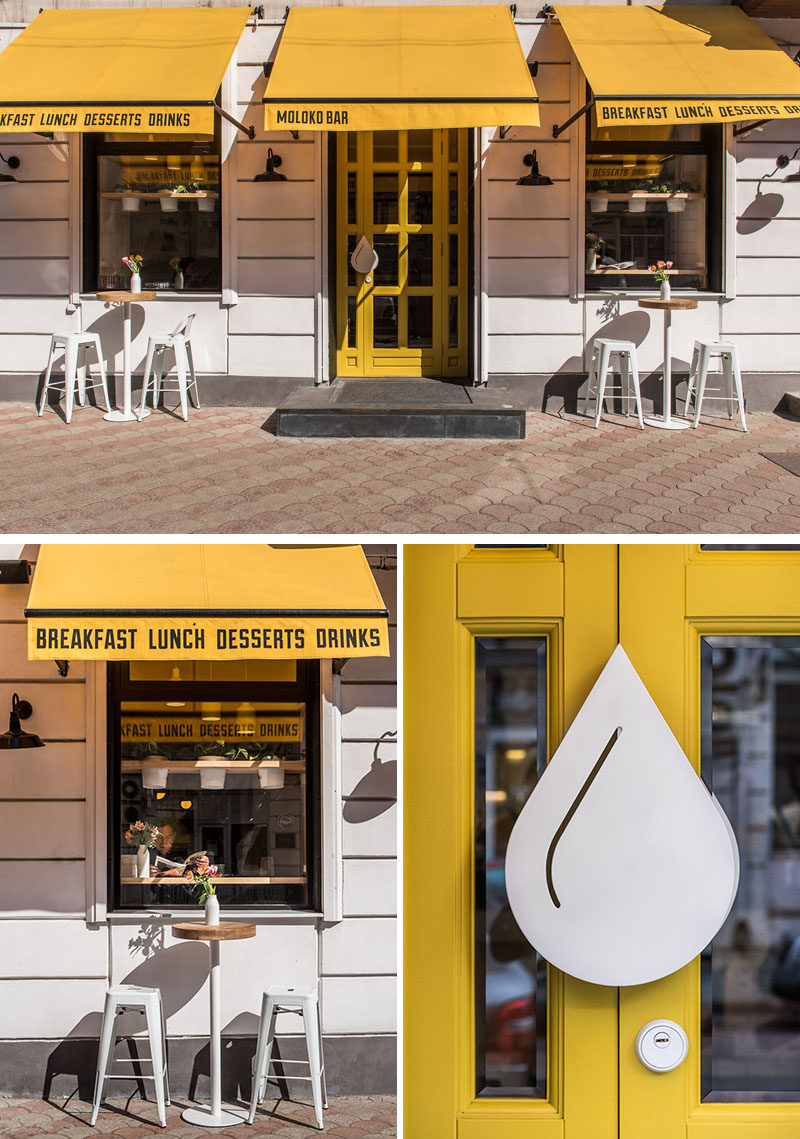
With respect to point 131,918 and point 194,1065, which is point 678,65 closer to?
point 131,918

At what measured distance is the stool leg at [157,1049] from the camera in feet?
21.3

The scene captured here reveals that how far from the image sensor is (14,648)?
6965 millimetres

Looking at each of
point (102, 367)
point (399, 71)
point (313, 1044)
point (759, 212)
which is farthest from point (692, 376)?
point (313, 1044)

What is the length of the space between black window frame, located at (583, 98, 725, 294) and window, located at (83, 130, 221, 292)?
146 inches

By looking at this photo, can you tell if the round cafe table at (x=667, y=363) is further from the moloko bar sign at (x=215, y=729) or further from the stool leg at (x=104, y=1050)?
the stool leg at (x=104, y=1050)

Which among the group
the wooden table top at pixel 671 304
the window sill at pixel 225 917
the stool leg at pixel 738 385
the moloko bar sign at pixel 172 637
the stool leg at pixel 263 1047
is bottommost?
the stool leg at pixel 263 1047

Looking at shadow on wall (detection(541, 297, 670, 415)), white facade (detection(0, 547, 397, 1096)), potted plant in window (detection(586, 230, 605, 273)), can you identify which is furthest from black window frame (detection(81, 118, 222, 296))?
white facade (detection(0, 547, 397, 1096))

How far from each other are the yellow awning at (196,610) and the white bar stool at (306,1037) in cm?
233

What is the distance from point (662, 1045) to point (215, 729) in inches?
182

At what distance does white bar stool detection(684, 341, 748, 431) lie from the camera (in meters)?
10.1

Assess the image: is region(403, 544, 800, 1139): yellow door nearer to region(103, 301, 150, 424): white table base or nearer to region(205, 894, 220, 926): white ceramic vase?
region(205, 894, 220, 926): white ceramic vase

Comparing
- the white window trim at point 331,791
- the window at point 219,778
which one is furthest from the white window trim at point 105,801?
the window at point 219,778

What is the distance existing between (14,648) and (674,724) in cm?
492

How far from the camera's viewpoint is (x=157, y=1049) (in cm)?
654
